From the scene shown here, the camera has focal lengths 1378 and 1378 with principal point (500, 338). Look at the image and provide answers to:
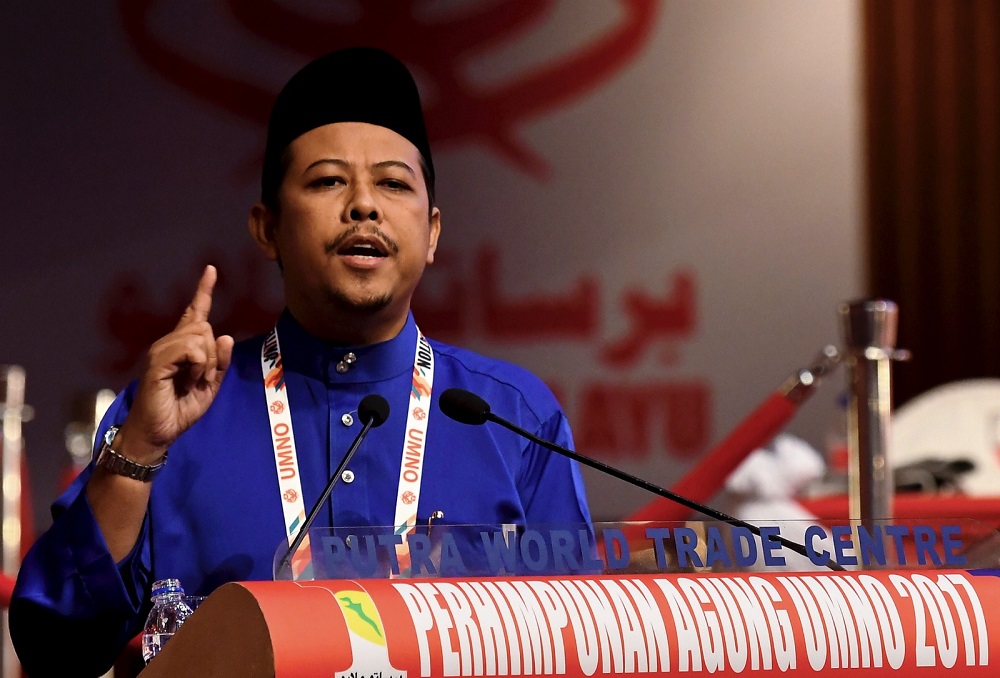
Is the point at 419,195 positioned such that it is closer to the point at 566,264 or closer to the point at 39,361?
the point at 566,264

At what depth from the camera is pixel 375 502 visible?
161cm

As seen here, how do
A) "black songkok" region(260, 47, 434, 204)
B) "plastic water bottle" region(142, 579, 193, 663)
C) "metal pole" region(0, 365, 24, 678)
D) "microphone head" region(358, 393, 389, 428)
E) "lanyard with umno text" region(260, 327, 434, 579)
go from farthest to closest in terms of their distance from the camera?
1. "metal pole" region(0, 365, 24, 678)
2. "black songkok" region(260, 47, 434, 204)
3. "lanyard with umno text" region(260, 327, 434, 579)
4. "microphone head" region(358, 393, 389, 428)
5. "plastic water bottle" region(142, 579, 193, 663)

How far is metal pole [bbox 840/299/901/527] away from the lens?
7.45 ft

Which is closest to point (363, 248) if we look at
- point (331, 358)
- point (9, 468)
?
point (331, 358)

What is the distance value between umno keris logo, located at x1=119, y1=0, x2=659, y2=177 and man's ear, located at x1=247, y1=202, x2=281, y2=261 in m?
4.07

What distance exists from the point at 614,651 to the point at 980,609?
0.29 meters

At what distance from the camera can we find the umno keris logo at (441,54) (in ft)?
19.0

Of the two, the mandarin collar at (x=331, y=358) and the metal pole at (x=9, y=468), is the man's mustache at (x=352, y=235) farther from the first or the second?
the metal pole at (x=9, y=468)

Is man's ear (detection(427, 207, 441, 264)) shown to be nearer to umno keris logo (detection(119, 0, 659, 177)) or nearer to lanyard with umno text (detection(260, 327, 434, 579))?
lanyard with umno text (detection(260, 327, 434, 579))

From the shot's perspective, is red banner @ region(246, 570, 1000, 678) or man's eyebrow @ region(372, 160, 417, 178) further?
man's eyebrow @ region(372, 160, 417, 178)

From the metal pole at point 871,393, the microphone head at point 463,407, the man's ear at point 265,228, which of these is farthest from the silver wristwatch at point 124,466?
the metal pole at point 871,393

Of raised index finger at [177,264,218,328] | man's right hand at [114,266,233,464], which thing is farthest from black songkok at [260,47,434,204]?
man's right hand at [114,266,233,464]

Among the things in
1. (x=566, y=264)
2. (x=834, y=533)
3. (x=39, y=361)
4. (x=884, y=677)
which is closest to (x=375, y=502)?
(x=834, y=533)

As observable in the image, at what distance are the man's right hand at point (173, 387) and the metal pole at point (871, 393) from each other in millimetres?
1250
